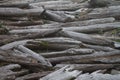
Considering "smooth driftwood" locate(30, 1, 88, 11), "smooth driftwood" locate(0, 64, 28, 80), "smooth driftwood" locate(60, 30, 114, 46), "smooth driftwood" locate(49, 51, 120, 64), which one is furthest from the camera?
"smooth driftwood" locate(30, 1, 88, 11)

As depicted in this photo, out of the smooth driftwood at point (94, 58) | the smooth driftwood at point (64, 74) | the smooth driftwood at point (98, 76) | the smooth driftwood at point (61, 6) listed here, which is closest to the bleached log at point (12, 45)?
the smooth driftwood at point (94, 58)

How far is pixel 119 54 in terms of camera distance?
882 centimetres

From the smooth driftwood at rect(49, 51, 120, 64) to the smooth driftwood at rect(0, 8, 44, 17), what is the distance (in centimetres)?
290

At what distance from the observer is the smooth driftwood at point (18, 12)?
34.8 ft

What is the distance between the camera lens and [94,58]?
8.59 m

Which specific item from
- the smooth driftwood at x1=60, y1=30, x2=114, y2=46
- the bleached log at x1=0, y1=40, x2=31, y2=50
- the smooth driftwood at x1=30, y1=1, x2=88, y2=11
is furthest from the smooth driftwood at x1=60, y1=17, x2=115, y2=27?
the bleached log at x1=0, y1=40, x2=31, y2=50

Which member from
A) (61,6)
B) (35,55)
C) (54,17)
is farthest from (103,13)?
(35,55)

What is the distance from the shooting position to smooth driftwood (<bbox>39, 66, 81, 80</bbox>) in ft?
24.4

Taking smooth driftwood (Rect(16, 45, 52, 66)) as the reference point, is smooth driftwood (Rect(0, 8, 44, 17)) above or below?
above

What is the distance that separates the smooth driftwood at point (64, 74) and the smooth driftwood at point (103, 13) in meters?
3.53

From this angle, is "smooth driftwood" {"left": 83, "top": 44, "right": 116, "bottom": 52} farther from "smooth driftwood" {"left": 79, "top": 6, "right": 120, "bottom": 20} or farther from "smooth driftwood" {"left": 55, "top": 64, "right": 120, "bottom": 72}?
"smooth driftwood" {"left": 79, "top": 6, "right": 120, "bottom": 20}

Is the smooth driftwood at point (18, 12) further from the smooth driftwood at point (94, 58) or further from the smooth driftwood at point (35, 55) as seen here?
the smooth driftwood at point (94, 58)

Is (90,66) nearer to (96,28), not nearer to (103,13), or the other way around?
(96,28)

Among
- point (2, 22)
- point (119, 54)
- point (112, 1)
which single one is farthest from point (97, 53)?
point (112, 1)
